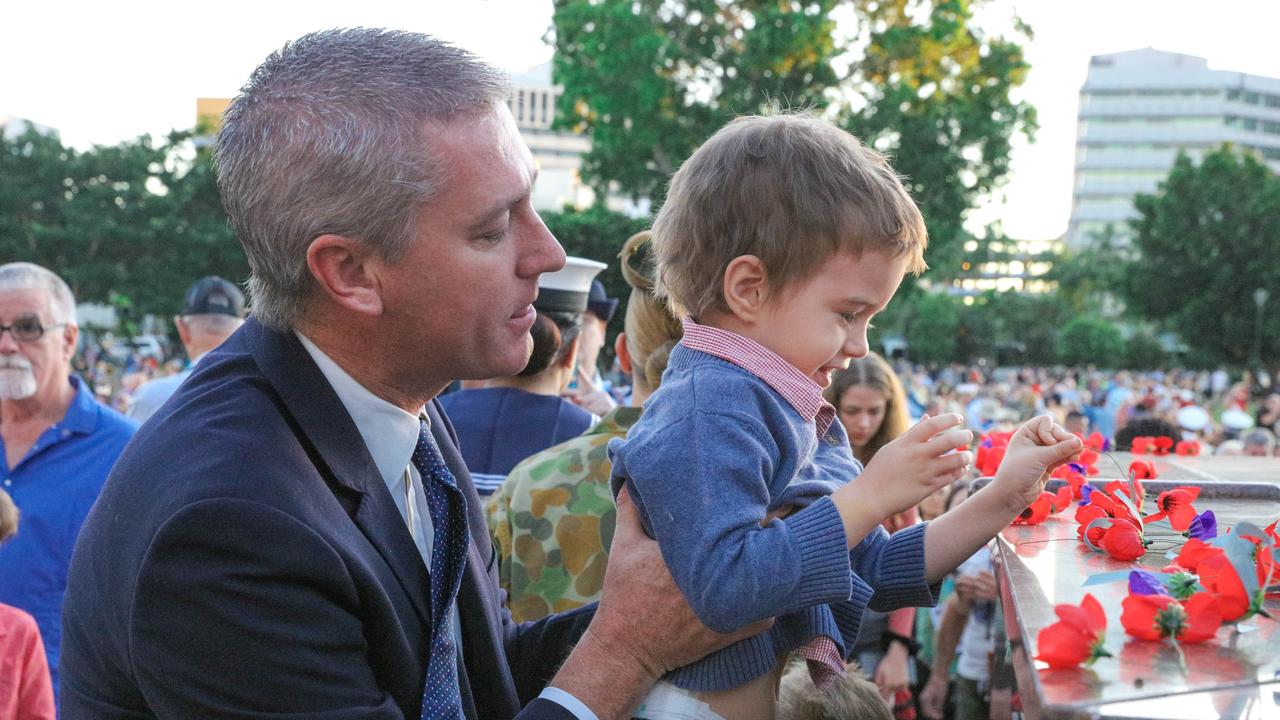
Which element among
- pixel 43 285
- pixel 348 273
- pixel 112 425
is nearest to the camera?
pixel 348 273

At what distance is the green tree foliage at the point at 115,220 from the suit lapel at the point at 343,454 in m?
46.4

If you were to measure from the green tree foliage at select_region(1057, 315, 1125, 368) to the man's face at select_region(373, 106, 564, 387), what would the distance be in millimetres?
93367

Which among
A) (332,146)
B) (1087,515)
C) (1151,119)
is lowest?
(1087,515)

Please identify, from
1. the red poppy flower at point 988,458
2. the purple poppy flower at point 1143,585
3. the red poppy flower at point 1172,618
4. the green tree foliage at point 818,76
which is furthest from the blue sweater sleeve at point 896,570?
the green tree foliage at point 818,76

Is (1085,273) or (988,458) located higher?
(988,458)

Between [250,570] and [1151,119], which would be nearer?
[250,570]

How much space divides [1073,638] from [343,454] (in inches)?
43.7

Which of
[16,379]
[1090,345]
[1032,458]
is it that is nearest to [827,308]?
[1032,458]

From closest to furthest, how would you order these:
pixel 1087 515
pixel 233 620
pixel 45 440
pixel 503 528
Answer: pixel 233 620 < pixel 1087 515 < pixel 503 528 < pixel 45 440

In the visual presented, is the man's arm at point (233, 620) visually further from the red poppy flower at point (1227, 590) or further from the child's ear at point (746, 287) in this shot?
the red poppy flower at point (1227, 590)

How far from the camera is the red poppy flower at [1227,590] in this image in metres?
1.46

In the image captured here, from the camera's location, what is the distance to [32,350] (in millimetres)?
5160

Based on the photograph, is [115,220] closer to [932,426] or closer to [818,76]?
[818,76]

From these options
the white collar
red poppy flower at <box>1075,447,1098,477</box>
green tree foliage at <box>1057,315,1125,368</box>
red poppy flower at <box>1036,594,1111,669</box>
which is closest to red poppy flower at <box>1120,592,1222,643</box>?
red poppy flower at <box>1036,594,1111,669</box>
